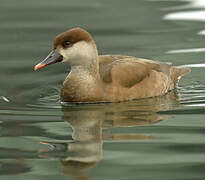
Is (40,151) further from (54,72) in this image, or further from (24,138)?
(54,72)

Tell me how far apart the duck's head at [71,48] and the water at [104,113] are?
1.80ft

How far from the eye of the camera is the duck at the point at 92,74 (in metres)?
8.46

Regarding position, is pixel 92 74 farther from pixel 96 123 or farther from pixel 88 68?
pixel 96 123

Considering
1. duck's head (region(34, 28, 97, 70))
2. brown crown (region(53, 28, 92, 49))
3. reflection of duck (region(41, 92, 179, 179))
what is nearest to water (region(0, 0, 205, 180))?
reflection of duck (region(41, 92, 179, 179))

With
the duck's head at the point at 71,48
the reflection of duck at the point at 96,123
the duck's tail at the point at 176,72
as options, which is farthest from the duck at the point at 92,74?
the duck's tail at the point at 176,72

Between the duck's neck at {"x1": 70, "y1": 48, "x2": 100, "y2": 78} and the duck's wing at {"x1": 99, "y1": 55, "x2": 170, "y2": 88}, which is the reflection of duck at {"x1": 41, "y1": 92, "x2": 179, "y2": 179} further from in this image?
the duck's neck at {"x1": 70, "y1": 48, "x2": 100, "y2": 78}

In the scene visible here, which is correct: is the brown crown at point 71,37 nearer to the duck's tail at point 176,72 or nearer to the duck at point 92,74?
the duck at point 92,74

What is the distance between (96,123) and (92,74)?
1.30m

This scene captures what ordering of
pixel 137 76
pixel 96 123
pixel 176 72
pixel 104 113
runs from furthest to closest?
1. pixel 176 72
2. pixel 137 76
3. pixel 104 113
4. pixel 96 123

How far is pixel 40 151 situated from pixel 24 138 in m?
0.54

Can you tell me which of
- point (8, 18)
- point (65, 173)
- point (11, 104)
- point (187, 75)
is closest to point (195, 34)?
point (187, 75)

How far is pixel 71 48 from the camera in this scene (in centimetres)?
848

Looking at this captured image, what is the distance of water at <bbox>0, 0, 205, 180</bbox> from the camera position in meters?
5.85

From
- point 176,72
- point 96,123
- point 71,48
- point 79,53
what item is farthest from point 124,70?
point 96,123
